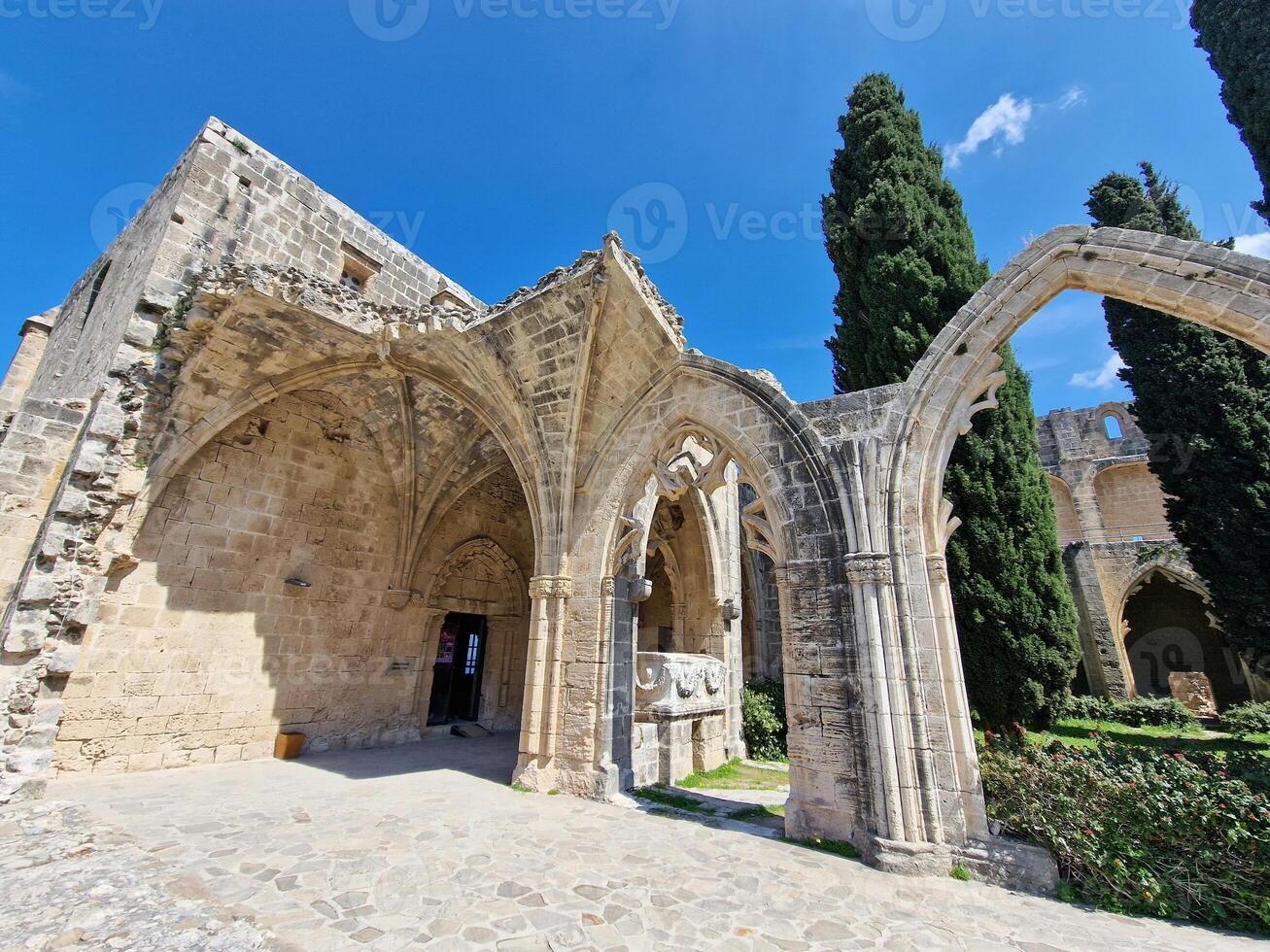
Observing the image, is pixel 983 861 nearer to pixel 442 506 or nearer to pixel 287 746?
pixel 287 746

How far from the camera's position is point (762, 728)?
9.08 m

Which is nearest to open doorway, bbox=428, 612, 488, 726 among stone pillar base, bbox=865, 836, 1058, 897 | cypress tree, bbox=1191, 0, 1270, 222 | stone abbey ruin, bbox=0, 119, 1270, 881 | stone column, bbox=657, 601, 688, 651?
stone abbey ruin, bbox=0, 119, 1270, 881

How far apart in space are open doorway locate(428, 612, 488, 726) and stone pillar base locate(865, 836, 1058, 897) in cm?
830

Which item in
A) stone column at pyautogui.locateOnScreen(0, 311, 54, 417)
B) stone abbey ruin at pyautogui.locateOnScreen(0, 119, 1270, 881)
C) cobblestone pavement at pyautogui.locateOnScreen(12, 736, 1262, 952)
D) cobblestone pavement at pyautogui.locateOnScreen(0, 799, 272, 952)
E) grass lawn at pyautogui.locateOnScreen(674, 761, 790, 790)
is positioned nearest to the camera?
cobblestone pavement at pyautogui.locateOnScreen(0, 799, 272, 952)

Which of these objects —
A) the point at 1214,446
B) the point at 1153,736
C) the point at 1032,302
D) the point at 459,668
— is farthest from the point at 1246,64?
the point at 459,668

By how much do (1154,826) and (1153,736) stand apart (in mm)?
9808

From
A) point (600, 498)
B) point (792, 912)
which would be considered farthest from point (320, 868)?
point (600, 498)

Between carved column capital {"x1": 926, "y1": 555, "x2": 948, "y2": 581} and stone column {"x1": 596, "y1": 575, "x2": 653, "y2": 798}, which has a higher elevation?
carved column capital {"x1": 926, "y1": 555, "x2": 948, "y2": 581}

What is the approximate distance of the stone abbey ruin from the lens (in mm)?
4461

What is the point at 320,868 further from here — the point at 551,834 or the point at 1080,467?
the point at 1080,467

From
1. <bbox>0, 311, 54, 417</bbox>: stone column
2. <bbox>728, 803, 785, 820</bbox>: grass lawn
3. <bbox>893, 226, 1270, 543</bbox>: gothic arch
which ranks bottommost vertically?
<bbox>728, 803, 785, 820</bbox>: grass lawn

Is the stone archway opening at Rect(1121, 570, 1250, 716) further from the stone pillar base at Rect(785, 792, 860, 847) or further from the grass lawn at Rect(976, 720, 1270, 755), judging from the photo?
the stone pillar base at Rect(785, 792, 860, 847)

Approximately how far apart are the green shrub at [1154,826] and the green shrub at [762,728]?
5235 mm

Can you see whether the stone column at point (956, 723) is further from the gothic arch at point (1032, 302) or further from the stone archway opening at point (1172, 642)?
the stone archway opening at point (1172, 642)
